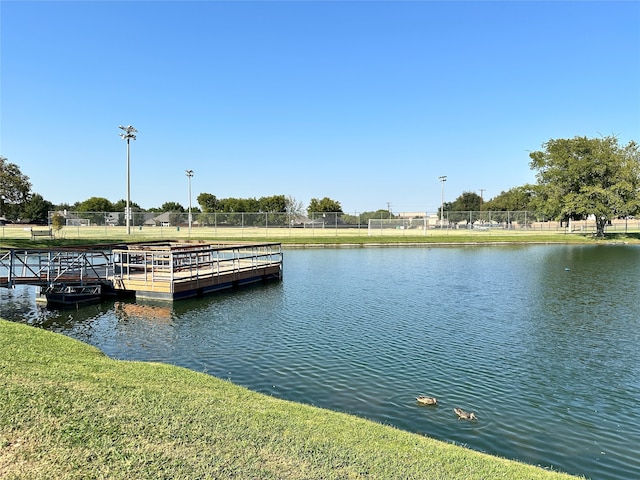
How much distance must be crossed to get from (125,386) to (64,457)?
1868 millimetres

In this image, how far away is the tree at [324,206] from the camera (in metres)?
125

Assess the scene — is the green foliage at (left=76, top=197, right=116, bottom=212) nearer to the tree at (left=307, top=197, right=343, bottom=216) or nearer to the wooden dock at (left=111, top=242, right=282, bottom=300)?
the tree at (left=307, top=197, right=343, bottom=216)

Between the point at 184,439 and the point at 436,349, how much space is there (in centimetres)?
782

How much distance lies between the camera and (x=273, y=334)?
12898 mm

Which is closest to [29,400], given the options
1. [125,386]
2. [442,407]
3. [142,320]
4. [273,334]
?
[125,386]

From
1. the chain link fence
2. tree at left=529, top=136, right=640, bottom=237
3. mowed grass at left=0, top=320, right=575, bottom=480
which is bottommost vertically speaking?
mowed grass at left=0, top=320, right=575, bottom=480

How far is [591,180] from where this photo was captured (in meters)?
55.8

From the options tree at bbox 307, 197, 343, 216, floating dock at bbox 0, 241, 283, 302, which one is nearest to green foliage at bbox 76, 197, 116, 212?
tree at bbox 307, 197, 343, 216

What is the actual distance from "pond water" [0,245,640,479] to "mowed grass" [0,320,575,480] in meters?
1.71

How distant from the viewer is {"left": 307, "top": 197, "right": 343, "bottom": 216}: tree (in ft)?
411

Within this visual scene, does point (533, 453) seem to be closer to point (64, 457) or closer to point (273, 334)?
point (64, 457)

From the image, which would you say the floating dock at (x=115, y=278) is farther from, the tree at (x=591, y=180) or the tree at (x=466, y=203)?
the tree at (x=466, y=203)

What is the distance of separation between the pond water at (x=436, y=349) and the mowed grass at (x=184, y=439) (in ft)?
5.61

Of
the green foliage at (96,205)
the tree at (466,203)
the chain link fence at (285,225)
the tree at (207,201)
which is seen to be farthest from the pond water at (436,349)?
the tree at (207,201)
